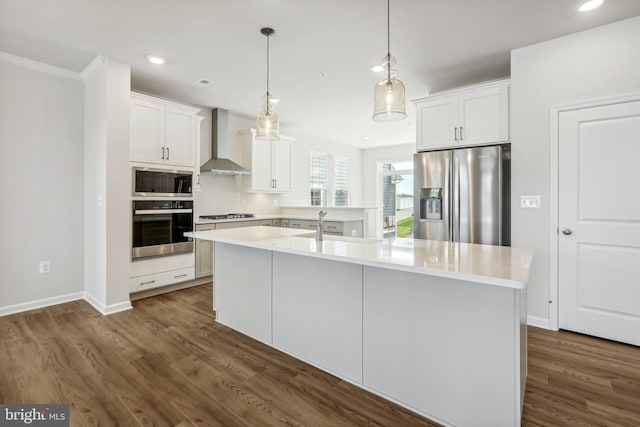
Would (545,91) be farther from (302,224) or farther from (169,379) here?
(169,379)

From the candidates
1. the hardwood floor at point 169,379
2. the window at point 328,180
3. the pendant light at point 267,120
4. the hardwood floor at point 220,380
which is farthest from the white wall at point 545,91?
the window at point 328,180

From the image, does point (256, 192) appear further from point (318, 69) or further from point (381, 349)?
point (381, 349)

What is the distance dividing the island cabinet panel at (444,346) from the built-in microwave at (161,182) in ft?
9.75

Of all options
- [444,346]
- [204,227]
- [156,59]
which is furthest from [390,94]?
[204,227]

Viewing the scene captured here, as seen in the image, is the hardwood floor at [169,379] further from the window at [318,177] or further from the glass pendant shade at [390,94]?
the window at [318,177]

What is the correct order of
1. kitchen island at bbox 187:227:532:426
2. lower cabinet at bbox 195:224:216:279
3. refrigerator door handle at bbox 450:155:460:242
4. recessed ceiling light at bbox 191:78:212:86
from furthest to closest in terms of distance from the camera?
lower cabinet at bbox 195:224:216:279, recessed ceiling light at bbox 191:78:212:86, refrigerator door handle at bbox 450:155:460:242, kitchen island at bbox 187:227:532:426

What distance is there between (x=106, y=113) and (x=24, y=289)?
6.73ft

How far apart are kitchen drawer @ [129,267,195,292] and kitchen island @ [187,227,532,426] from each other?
5.80 ft

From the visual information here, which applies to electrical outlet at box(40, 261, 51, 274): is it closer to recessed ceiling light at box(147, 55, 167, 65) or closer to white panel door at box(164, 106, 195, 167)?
white panel door at box(164, 106, 195, 167)

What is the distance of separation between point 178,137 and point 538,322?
14.6 ft

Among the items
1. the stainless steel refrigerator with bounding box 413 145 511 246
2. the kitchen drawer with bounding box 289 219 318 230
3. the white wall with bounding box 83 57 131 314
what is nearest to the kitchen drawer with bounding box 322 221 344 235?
the kitchen drawer with bounding box 289 219 318 230

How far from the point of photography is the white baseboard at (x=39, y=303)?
3154 millimetres

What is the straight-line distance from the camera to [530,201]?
116 inches

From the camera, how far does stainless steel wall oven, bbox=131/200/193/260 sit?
3.59m
